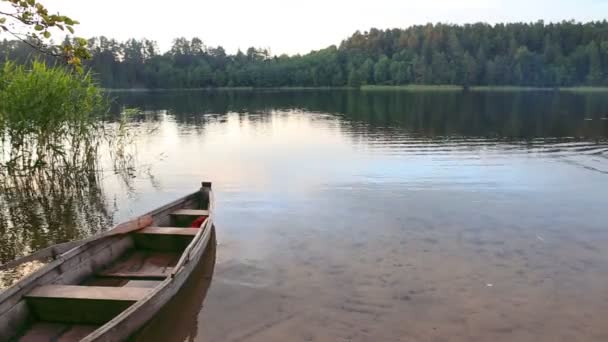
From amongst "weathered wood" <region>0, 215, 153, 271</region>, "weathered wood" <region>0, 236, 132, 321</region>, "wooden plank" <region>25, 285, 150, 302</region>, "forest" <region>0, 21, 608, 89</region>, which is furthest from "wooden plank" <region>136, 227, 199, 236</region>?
"forest" <region>0, 21, 608, 89</region>

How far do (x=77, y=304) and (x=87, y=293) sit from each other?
0.20 m

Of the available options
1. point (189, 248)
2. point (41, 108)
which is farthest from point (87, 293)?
point (41, 108)

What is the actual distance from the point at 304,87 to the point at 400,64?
3314cm

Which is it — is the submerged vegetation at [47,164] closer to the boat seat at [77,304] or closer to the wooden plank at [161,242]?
the wooden plank at [161,242]

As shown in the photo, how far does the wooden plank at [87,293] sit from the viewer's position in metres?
7.17

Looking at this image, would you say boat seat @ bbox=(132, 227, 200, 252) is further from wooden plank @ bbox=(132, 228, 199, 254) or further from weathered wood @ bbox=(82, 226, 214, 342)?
weathered wood @ bbox=(82, 226, 214, 342)

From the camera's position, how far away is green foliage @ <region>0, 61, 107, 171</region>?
15.3 metres

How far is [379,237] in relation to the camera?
1248cm

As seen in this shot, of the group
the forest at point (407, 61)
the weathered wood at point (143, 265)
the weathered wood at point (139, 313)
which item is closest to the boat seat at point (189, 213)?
the weathered wood at point (143, 265)

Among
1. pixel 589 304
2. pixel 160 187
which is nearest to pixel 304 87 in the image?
pixel 160 187

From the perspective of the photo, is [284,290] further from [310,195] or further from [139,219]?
[310,195]

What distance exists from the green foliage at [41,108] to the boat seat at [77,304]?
1008 cm

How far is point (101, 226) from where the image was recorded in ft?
45.4

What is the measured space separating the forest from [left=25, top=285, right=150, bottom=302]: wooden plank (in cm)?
13260
